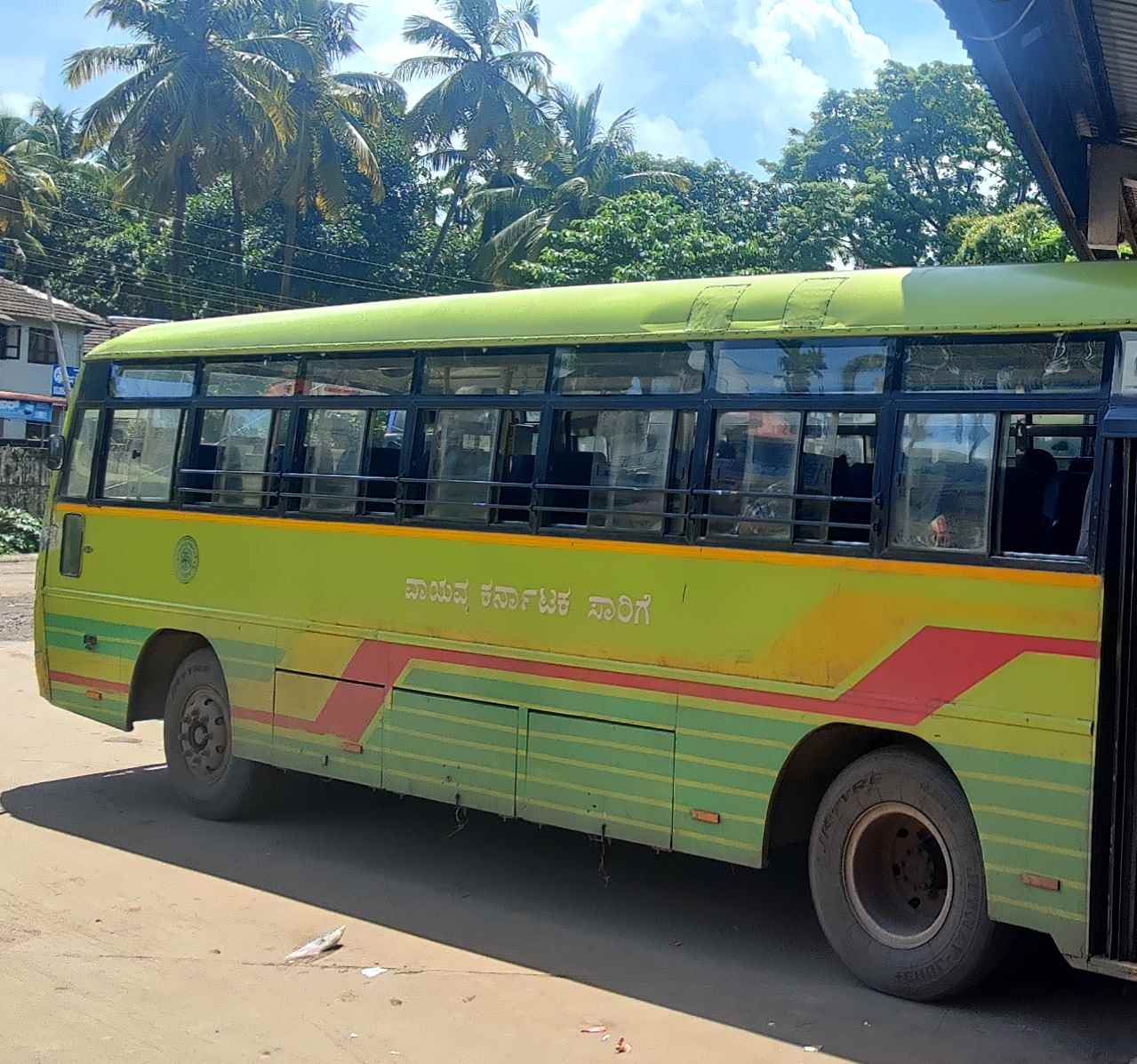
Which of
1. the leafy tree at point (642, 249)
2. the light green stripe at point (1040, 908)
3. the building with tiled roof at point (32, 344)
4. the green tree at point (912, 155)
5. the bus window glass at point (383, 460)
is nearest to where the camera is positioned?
the light green stripe at point (1040, 908)

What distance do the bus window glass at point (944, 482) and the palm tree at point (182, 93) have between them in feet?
111

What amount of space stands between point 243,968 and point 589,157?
38.7m

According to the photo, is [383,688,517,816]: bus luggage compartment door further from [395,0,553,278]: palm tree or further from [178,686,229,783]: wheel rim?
[395,0,553,278]: palm tree

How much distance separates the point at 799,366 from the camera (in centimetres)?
649

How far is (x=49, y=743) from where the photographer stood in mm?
11562

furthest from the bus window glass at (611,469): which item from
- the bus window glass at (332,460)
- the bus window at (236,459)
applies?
the bus window at (236,459)

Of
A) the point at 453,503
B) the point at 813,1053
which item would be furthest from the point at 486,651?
the point at 813,1053

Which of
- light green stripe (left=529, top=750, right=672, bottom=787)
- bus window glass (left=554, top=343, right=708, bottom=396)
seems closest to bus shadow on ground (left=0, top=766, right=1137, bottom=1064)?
light green stripe (left=529, top=750, right=672, bottom=787)

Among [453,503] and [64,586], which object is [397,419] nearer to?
[453,503]

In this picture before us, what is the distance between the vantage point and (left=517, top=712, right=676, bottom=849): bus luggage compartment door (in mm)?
6742

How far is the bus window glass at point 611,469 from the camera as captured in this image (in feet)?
22.7

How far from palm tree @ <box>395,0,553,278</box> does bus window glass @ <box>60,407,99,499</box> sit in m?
33.4

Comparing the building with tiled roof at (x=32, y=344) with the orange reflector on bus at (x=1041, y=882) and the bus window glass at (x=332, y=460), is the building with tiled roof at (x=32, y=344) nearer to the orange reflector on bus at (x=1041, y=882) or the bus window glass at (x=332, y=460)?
the bus window glass at (x=332, y=460)

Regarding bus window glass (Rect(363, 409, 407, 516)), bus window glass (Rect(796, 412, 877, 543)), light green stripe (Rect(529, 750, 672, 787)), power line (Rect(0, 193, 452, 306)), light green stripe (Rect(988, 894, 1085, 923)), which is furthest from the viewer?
power line (Rect(0, 193, 452, 306))
